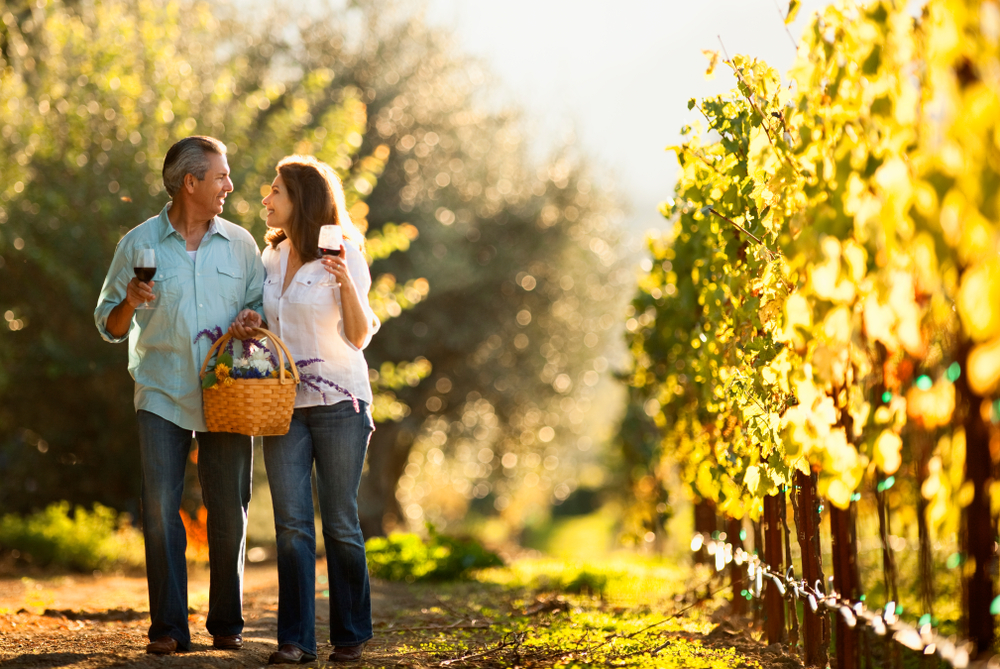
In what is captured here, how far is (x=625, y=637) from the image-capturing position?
3430 mm

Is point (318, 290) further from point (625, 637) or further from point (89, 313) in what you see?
point (89, 313)

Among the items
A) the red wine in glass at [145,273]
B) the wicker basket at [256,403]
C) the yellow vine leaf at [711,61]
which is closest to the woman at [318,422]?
the wicker basket at [256,403]

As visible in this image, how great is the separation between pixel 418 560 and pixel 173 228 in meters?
4.15

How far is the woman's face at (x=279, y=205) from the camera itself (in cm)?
326

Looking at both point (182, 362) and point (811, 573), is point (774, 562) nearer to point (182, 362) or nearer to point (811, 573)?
point (811, 573)

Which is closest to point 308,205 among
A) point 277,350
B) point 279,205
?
point 279,205

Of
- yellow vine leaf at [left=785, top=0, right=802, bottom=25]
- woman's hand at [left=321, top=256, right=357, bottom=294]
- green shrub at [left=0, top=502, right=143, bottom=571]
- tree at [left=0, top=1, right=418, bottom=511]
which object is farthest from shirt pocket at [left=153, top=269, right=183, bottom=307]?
green shrub at [left=0, top=502, right=143, bottom=571]

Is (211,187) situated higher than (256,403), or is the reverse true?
(211,187)

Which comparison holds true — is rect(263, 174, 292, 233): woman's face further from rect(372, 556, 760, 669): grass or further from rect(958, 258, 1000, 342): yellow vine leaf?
rect(958, 258, 1000, 342): yellow vine leaf

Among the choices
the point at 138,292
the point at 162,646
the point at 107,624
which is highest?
the point at 138,292

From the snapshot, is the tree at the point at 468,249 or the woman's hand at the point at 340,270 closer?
the woman's hand at the point at 340,270

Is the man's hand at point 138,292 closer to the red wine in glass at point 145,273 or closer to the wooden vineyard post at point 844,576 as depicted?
the red wine in glass at point 145,273

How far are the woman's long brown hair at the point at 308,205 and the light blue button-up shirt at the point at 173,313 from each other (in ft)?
1.11

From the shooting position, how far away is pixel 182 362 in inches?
127
